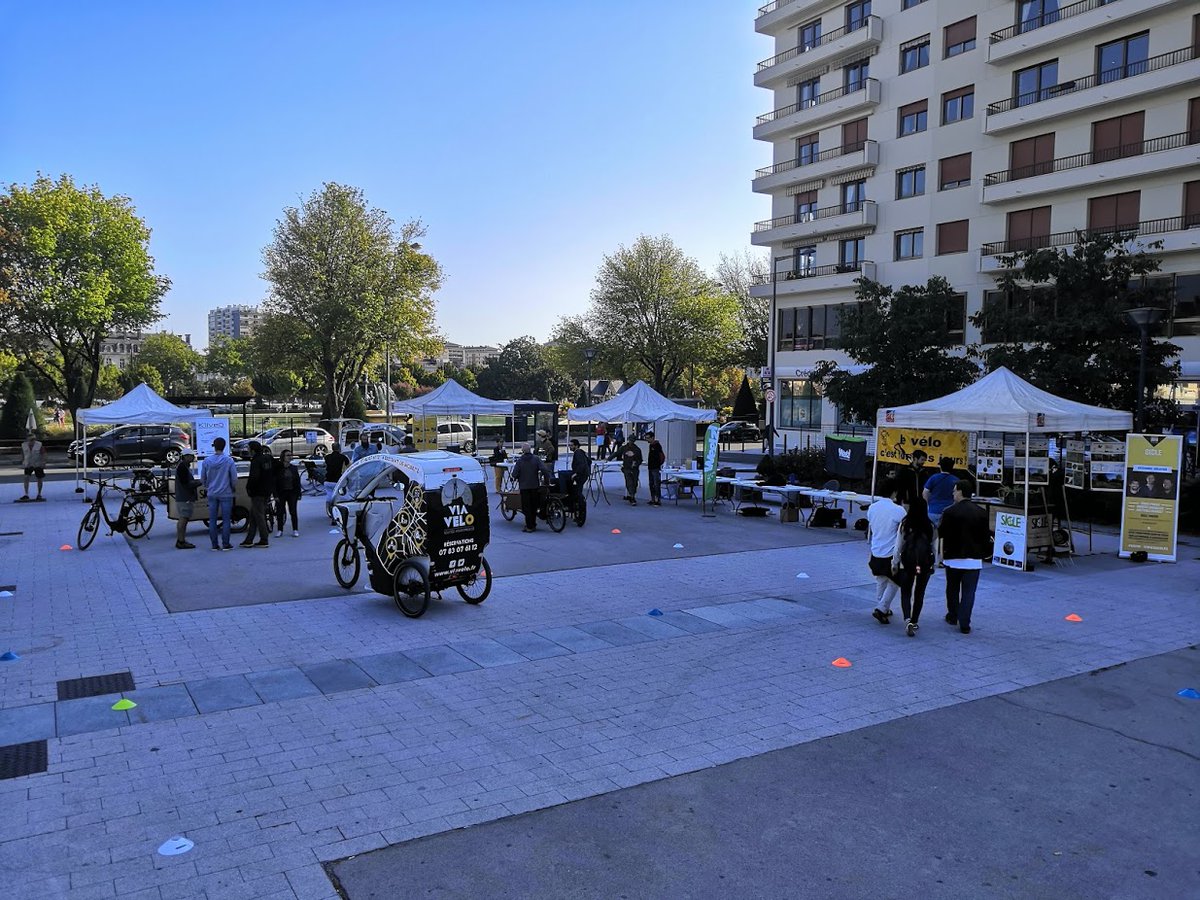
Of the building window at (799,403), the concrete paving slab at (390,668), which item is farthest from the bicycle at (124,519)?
the building window at (799,403)

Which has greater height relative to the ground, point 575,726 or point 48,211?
point 48,211

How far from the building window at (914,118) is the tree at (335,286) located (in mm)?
23687

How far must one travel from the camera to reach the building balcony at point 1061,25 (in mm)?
30969

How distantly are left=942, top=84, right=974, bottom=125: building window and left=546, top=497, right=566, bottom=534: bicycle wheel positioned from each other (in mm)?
30509

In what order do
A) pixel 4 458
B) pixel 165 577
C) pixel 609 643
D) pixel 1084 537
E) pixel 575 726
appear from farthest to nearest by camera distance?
pixel 4 458, pixel 1084 537, pixel 165 577, pixel 609 643, pixel 575 726

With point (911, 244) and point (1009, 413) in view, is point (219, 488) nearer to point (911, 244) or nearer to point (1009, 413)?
point (1009, 413)

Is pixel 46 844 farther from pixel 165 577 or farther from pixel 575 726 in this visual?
pixel 165 577

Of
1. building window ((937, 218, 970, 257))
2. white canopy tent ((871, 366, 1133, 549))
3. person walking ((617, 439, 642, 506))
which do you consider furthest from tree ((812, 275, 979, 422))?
building window ((937, 218, 970, 257))

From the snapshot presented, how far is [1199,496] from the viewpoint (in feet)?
53.9

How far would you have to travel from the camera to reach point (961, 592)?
9398 mm

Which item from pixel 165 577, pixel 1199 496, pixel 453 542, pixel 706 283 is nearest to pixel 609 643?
pixel 453 542

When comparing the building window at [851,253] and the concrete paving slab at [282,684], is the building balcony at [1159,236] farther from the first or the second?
the concrete paving slab at [282,684]

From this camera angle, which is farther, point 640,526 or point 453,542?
point 640,526

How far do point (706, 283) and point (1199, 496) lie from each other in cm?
3970
